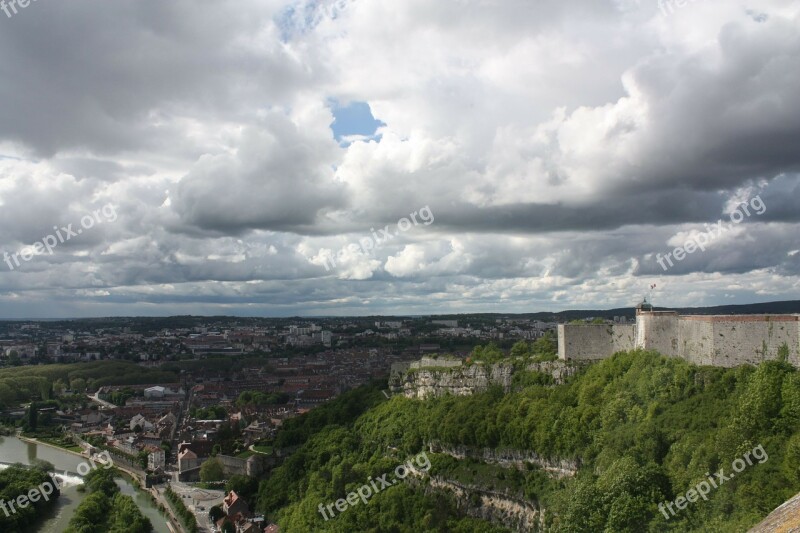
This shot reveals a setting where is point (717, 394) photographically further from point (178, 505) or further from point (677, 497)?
point (178, 505)

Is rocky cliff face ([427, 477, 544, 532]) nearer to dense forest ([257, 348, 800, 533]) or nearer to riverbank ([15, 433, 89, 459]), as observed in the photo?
dense forest ([257, 348, 800, 533])

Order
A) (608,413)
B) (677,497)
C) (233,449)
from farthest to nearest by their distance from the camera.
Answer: (233,449)
(608,413)
(677,497)

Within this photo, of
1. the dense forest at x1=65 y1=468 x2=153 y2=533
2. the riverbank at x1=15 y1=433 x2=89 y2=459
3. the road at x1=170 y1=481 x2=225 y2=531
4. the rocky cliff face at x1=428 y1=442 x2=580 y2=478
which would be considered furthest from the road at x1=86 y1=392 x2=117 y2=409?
the rocky cliff face at x1=428 y1=442 x2=580 y2=478

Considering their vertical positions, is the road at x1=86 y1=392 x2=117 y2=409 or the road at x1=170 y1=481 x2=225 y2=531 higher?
the road at x1=170 y1=481 x2=225 y2=531

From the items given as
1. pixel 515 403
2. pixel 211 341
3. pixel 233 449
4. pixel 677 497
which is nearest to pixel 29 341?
pixel 211 341

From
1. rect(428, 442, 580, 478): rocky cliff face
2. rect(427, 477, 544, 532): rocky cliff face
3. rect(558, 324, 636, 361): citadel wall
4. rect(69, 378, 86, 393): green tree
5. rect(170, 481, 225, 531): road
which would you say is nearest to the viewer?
rect(427, 477, 544, 532): rocky cliff face

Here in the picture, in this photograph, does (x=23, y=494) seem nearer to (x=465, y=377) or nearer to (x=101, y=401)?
(x=465, y=377)

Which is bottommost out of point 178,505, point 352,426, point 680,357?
point 178,505
